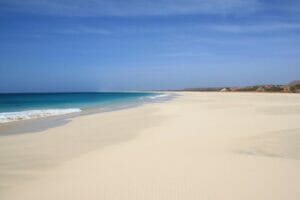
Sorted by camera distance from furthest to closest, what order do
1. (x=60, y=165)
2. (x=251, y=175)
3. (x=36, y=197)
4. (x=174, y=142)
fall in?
(x=174, y=142), (x=60, y=165), (x=251, y=175), (x=36, y=197)

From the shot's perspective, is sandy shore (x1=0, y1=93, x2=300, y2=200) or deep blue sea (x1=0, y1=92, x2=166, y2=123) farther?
deep blue sea (x1=0, y1=92, x2=166, y2=123)

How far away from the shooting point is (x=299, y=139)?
9.04 meters

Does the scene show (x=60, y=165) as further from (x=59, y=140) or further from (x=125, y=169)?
(x=59, y=140)

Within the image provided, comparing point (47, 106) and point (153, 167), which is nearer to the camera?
point (153, 167)

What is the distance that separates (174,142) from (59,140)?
357 centimetres

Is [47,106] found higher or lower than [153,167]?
lower

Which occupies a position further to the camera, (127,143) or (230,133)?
(230,133)

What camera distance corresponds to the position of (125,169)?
5965mm

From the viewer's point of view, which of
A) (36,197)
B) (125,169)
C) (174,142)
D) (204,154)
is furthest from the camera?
(174,142)

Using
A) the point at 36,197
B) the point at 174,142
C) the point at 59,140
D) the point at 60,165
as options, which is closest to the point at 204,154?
the point at 174,142

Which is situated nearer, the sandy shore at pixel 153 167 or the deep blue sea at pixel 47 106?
the sandy shore at pixel 153 167

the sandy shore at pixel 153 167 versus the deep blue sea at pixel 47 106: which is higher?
the sandy shore at pixel 153 167

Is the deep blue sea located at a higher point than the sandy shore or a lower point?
lower

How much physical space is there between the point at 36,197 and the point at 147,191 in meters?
1.65
